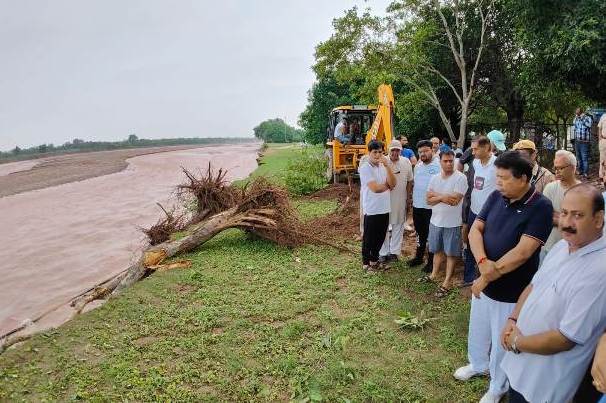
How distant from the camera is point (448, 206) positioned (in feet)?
16.5

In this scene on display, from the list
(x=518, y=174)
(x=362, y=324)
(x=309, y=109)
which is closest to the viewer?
(x=518, y=174)

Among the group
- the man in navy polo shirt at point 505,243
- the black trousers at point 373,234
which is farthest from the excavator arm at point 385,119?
the man in navy polo shirt at point 505,243

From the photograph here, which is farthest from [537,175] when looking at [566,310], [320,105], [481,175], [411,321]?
[320,105]

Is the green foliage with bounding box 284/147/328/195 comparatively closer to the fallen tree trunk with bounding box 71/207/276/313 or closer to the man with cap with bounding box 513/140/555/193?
the fallen tree trunk with bounding box 71/207/276/313

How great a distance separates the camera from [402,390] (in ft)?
11.4

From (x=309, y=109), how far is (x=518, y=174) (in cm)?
3603

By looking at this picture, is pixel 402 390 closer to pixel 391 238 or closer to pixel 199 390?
pixel 199 390

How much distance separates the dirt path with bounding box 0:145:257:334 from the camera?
749cm

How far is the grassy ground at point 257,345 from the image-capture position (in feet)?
12.0

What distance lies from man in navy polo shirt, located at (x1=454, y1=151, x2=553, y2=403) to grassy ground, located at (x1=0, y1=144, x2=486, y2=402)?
0.62m

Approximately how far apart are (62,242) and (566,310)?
12076mm

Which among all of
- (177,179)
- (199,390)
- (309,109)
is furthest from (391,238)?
(309,109)

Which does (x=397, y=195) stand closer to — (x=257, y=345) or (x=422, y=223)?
(x=422, y=223)

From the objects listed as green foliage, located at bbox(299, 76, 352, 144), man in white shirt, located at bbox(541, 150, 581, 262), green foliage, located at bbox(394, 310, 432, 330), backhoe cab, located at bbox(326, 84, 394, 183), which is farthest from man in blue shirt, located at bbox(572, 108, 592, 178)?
green foliage, located at bbox(299, 76, 352, 144)
